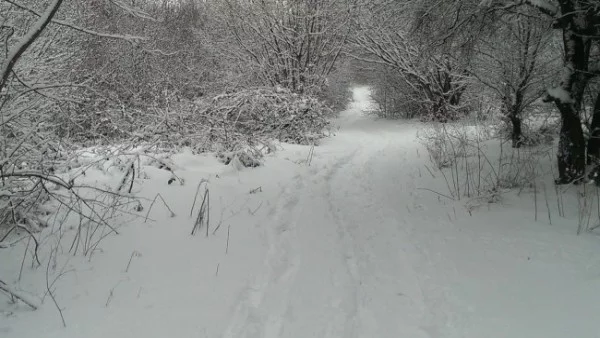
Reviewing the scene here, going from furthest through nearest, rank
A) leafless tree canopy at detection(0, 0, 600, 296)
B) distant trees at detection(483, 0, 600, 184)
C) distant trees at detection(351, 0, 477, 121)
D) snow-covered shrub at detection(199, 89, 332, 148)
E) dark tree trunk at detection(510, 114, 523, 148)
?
dark tree trunk at detection(510, 114, 523, 148)
snow-covered shrub at detection(199, 89, 332, 148)
distant trees at detection(351, 0, 477, 121)
distant trees at detection(483, 0, 600, 184)
leafless tree canopy at detection(0, 0, 600, 296)

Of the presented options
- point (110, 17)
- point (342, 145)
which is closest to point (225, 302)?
point (342, 145)

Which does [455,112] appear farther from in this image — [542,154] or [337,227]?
[337,227]

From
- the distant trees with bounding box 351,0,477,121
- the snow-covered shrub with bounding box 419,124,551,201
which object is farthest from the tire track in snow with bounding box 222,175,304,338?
the distant trees with bounding box 351,0,477,121

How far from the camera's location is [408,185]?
7504 millimetres

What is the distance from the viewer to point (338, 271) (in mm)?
4238

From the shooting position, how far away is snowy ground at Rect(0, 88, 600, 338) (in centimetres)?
320

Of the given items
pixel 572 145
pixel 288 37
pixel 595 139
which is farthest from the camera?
pixel 288 37

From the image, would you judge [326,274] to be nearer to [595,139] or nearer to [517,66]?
[595,139]

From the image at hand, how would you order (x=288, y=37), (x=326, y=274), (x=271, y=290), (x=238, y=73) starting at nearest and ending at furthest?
1. (x=271, y=290)
2. (x=326, y=274)
3. (x=288, y=37)
4. (x=238, y=73)

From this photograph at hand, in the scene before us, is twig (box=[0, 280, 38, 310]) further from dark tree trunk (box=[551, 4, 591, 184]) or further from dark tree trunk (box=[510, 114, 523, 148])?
dark tree trunk (box=[510, 114, 523, 148])

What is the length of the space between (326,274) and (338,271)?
0.48 feet

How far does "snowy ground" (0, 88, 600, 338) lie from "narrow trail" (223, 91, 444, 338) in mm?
16

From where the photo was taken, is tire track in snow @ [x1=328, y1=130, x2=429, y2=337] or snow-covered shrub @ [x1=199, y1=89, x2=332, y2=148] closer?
tire track in snow @ [x1=328, y1=130, x2=429, y2=337]

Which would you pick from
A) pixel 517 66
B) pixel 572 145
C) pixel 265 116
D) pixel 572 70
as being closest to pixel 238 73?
pixel 265 116
